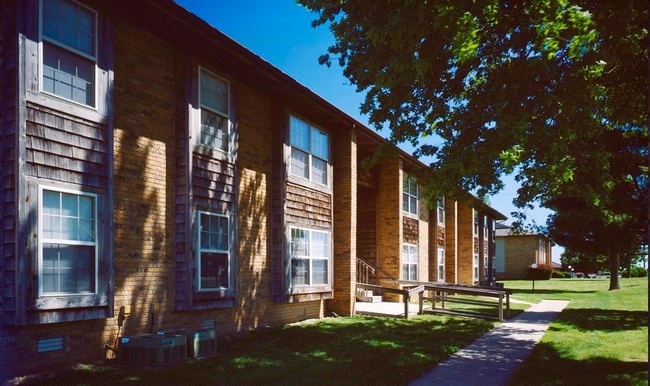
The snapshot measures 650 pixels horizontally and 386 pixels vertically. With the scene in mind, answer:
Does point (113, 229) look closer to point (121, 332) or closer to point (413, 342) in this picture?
point (121, 332)

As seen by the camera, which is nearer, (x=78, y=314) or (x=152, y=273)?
(x=78, y=314)

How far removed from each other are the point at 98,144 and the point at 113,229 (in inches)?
53.8

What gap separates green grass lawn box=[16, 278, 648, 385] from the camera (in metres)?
7.43

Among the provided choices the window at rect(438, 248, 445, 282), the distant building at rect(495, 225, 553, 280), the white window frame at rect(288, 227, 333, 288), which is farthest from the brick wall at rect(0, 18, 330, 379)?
the distant building at rect(495, 225, 553, 280)

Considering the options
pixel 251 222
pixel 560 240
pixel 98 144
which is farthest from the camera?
pixel 560 240

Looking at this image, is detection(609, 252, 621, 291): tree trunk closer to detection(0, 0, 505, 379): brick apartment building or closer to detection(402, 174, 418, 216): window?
detection(402, 174, 418, 216): window

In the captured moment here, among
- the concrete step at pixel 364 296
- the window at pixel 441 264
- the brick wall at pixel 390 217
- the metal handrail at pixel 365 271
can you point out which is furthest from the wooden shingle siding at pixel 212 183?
the window at pixel 441 264

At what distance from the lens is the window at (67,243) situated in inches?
295

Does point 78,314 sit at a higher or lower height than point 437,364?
higher

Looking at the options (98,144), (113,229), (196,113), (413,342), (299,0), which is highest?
(299,0)

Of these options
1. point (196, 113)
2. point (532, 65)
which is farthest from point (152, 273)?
point (532, 65)

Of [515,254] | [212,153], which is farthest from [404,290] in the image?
[515,254]

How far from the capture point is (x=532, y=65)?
26.9ft

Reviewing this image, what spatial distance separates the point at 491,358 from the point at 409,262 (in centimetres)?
1332
